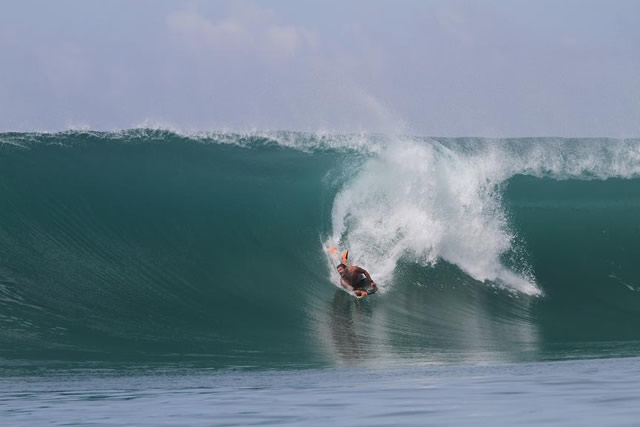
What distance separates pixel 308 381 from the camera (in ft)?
30.3

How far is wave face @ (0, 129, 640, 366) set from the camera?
12.2 m

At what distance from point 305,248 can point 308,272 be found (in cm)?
100

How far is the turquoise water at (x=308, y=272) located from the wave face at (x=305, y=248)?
40 mm

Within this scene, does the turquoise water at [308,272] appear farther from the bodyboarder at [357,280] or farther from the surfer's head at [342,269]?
the surfer's head at [342,269]

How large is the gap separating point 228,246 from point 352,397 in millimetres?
8094

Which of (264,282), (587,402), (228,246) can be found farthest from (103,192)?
(587,402)

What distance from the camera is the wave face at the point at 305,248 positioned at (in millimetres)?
12164

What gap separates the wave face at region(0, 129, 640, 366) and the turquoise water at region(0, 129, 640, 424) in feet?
0.13

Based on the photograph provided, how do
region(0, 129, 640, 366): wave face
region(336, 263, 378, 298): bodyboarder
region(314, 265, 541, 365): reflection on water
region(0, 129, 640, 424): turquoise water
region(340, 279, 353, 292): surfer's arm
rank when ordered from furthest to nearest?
1. region(340, 279, 353, 292): surfer's arm
2. region(336, 263, 378, 298): bodyboarder
3. region(0, 129, 640, 366): wave face
4. region(314, 265, 541, 365): reflection on water
5. region(0, 129, 640, 424): turquoise water

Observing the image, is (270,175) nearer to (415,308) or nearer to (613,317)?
(415,308)

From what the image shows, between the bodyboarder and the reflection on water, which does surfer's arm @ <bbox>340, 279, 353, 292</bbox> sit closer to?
the bodyboarder

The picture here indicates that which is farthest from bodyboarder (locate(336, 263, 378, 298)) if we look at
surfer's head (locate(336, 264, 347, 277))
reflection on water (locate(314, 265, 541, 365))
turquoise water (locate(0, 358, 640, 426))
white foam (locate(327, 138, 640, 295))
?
turquoise water (locate(0, 358, 640, 426))

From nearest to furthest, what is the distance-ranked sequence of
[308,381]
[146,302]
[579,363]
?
[308,381] → [579,363] → [146,302]

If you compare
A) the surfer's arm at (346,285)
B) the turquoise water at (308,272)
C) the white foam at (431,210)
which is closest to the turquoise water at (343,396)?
the turquoise water at (308,272)
